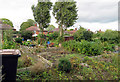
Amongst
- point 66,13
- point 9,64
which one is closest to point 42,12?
point 66,13

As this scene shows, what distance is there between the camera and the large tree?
449 inches

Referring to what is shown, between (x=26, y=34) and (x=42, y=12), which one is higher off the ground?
(x=42, y=12)

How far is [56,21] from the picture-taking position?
41.7 ft

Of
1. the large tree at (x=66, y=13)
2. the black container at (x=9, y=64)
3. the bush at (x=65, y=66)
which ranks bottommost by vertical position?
the bush at (x=65, y=66)

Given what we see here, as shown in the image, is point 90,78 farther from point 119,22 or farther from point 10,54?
point 119,22

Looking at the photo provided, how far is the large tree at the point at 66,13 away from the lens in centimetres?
1141

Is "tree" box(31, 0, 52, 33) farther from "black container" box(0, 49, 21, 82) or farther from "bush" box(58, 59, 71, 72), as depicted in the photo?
"black container" box(0, 49, 21, 82)

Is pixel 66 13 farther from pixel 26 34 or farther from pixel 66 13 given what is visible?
pixel 26 34

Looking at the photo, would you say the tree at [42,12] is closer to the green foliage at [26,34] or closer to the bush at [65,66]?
the green foliage at [26,34]

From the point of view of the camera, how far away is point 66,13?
11344mm

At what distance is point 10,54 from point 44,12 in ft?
39.6

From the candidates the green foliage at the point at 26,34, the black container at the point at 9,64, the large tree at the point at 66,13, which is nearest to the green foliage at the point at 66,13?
the large tree at the point at 66,13

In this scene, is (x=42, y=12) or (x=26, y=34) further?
(x=26, y=34)

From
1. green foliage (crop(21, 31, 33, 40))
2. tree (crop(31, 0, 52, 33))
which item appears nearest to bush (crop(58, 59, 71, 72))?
tree (crop(31, 0, 52, 33))
